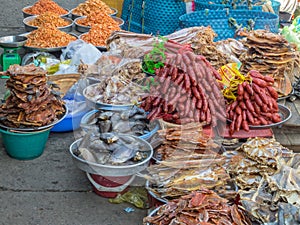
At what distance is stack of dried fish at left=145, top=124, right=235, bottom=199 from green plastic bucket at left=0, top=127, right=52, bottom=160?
1.11 m

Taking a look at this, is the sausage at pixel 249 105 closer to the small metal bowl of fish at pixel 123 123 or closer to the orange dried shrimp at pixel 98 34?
the small metal bowl of fish at pixel 123 123

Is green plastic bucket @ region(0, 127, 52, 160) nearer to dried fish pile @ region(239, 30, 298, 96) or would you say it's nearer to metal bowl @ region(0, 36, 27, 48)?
metal bowl @ region(0, 36, 27, 48)

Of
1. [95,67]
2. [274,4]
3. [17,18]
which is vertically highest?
[274,4]

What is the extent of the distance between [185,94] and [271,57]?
128 centimetres

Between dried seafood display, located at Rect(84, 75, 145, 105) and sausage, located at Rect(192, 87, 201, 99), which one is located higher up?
sausage, located at Rect(192, 87, 201, 99)

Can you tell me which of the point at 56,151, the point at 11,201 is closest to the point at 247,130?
the point at 56,151

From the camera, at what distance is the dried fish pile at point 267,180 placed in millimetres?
2817

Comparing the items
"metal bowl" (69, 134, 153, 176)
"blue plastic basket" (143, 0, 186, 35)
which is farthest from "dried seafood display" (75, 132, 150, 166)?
"blue plastic basket" (143, 0, 186, 35)

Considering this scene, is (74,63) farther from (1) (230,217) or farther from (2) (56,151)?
(1) (230,217)

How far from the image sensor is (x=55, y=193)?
3543mm

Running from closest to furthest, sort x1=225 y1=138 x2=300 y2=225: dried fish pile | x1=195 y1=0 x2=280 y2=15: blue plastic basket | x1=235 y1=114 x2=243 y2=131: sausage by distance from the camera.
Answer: x1=225 y1=138 x2=300 y2=225: dried fish pile
x1=235 y1=114 x2=243 y2=131: sausage
x1=195 y1=0 x2=280 y2=15: blue plastic basket

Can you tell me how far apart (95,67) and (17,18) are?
12.5 ft

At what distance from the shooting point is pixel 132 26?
6.63 m

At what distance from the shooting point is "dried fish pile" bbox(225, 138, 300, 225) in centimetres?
282
